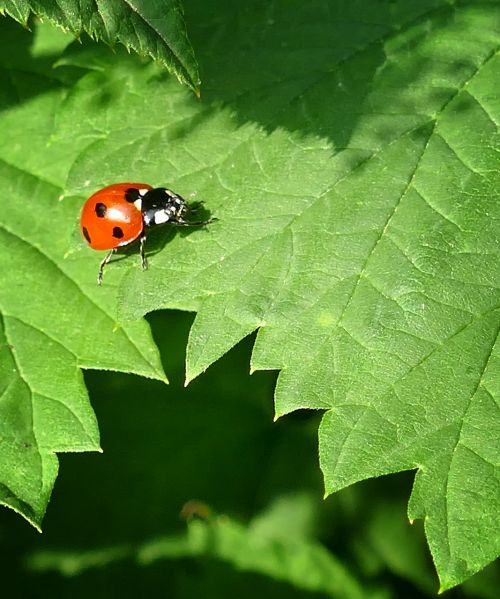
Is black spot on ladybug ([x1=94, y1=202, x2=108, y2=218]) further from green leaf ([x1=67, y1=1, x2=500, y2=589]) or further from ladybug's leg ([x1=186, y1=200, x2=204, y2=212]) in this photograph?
ladybug's leg ([x1=186, y1=200, x2=204, y2=212])

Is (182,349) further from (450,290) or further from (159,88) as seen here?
(450,290)

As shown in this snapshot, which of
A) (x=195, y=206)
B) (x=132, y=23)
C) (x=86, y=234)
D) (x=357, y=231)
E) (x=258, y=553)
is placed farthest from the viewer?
(x=258, y=553)

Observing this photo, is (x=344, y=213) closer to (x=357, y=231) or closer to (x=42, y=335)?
(x=357, y=231)

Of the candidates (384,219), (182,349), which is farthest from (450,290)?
(182,349)

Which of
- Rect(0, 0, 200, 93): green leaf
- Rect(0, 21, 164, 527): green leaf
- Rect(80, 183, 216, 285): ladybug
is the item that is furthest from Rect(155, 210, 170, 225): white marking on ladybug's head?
Rect(0, 0, 200, 93): green leaf

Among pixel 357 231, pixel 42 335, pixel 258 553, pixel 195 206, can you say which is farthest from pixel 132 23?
pixel 258 553

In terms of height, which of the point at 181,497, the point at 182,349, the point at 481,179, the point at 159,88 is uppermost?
the point at 159,88
